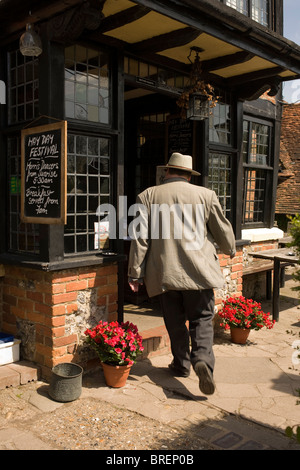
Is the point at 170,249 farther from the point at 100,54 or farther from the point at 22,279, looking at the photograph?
the point at 100,54

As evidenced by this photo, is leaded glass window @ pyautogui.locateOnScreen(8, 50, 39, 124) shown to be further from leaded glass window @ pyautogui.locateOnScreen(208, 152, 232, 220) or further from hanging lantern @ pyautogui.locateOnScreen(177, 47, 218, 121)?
leaded glass window @ pyautogui.locateOnScreen(208, 152, 232, 220)

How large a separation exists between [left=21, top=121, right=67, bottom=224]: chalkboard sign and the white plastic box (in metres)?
1.28

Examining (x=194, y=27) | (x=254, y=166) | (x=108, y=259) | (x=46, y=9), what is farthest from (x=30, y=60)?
(x=254, y=166)

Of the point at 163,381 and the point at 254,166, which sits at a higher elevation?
the point at 254,166

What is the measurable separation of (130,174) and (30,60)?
11.6 ft

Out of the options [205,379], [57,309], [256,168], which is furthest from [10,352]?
[256,168]

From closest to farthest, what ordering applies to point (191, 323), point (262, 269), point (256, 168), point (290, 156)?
point (191, 323) → point (262, 269) → point (256, 168) → point (290, 156)

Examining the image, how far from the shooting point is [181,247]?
4.57 metres

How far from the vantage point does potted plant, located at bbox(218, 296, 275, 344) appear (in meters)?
6.10

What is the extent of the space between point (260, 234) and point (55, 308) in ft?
16.8

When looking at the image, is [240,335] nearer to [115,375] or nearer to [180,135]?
[115,375]

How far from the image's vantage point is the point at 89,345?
15.9 feet

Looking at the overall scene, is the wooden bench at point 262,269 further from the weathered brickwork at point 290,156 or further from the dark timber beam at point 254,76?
the weathered brickwork at point 290,156

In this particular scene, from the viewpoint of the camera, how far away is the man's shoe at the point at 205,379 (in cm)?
419
